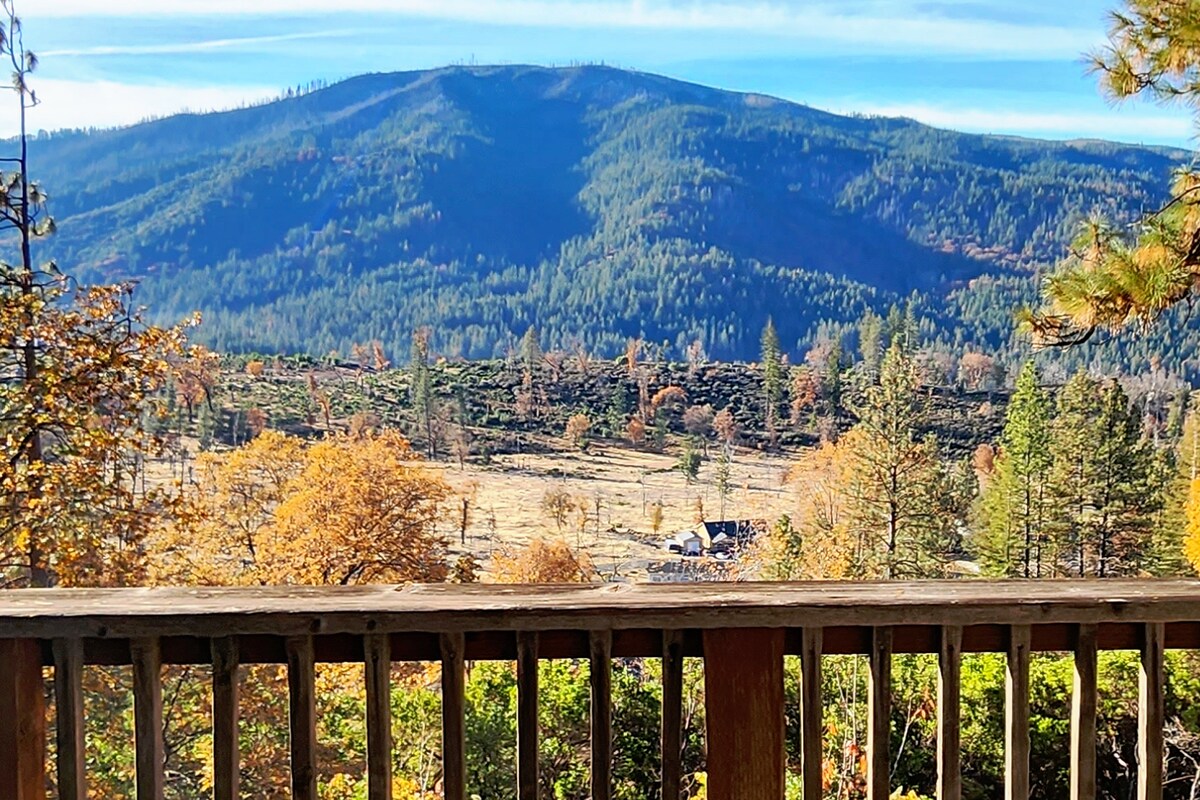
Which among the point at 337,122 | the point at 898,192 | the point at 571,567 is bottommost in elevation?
the point at 571,567

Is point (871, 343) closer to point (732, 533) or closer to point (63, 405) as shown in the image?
point (732, 533)

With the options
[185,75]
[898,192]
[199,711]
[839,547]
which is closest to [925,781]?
[199,711]

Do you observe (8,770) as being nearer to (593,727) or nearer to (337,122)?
(593,727)

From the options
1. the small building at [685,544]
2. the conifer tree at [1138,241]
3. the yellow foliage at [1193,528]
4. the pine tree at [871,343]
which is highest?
the conifer tree at [1138,241]

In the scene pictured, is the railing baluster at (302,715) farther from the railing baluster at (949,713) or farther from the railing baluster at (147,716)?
the railing baluster at (949,713)

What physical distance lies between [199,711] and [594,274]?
8492 cm

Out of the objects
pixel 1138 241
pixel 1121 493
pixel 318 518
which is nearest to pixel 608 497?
pixel 1121 493

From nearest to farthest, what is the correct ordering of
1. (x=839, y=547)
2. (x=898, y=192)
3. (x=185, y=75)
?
1. (x=839, y=547)
2. (x=185, y=75)
3. (x=898, y=192)

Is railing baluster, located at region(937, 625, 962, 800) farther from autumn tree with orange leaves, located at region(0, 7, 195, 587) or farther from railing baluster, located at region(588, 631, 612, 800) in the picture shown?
autumn tree with orange leaves, located at region(0, 7, 195, 587)

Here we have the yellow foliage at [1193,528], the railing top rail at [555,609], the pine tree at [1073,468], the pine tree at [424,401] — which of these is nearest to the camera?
the railing top rail at [555,609]

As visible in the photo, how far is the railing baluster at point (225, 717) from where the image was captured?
1.22m

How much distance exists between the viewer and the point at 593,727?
1.25m

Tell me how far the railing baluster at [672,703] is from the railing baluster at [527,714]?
146 mm

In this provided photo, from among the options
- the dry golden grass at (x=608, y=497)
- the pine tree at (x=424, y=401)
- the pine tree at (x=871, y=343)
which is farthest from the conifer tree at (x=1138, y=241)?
the pine tree at (x=871, y=343)
